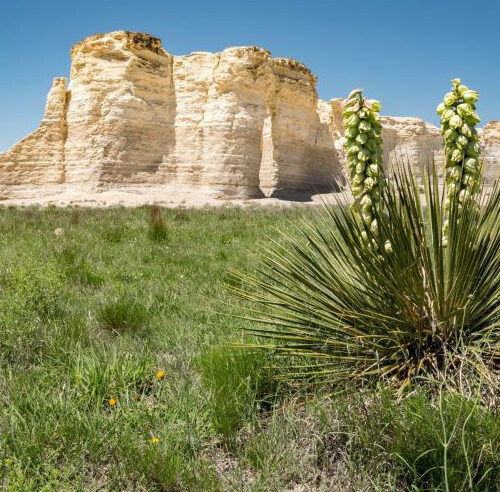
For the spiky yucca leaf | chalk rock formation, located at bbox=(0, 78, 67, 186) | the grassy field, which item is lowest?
the grassy field

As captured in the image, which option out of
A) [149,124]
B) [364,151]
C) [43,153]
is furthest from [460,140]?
[43,153]

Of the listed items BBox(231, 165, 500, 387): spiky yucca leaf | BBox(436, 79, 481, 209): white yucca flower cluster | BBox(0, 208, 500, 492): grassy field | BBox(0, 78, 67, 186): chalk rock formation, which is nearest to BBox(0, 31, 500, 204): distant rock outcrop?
BBox(0, 78, 67, 186): chalk rock formation

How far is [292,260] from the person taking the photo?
9.45 ft

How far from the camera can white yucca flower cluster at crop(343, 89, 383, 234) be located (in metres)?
2.24

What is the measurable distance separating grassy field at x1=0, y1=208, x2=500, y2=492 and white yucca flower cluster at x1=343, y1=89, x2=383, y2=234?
0.85m

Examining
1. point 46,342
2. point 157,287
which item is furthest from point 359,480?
point 157,287

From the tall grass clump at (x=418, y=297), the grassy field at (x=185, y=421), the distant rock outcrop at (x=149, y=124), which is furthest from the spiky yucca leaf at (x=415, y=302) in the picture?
the distant rock outcrop at (x=149, y=124)

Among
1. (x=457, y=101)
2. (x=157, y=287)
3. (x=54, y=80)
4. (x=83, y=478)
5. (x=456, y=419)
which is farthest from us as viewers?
(x=54, y=80)

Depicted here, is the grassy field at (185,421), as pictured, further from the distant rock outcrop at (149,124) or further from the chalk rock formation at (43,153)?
the chalk rock formation at (43,153)

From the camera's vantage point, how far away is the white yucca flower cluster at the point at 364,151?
224 centimetres

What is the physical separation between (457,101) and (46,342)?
264cm

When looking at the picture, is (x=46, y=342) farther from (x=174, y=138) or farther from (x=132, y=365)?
(x=174, y=138)

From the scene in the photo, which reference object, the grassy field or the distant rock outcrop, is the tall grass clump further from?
the distant rock outcrop

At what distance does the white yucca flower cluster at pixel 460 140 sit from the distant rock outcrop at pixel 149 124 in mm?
26750
